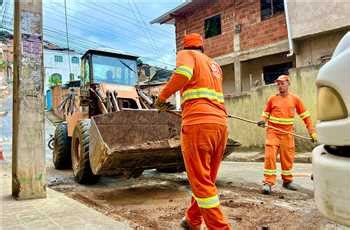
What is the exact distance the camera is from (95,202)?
5.32 m

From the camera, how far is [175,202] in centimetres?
517

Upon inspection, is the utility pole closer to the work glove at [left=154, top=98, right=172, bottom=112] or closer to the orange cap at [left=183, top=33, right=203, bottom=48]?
the work glove at [left=154, top=98, right=172, bottom=112]

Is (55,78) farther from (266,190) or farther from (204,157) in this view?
(204,157)

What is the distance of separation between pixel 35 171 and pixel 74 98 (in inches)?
156

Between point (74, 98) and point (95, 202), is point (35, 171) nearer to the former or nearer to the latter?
point (95, 202)

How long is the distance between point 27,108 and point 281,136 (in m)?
3.58

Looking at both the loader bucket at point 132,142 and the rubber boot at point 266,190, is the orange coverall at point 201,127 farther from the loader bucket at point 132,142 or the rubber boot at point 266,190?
the rubber boot at point 266,190

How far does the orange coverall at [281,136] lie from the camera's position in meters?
5.64

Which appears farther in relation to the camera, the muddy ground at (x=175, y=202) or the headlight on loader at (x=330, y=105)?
the muddy ground at (x=175, y=202)

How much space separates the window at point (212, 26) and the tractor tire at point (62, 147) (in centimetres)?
1202

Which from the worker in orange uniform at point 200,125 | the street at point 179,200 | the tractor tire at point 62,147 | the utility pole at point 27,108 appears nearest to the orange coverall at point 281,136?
the street at point 179,200

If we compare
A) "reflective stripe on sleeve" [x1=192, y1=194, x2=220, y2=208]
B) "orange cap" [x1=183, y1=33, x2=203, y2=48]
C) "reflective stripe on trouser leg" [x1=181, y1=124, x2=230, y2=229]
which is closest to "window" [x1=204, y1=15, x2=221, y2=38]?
"orange cap" [x1=183, y1=33, x2=203, y2=48]

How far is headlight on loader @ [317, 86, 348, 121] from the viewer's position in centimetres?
158

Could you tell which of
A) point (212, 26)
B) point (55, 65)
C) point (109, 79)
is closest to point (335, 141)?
point (109, 79)
